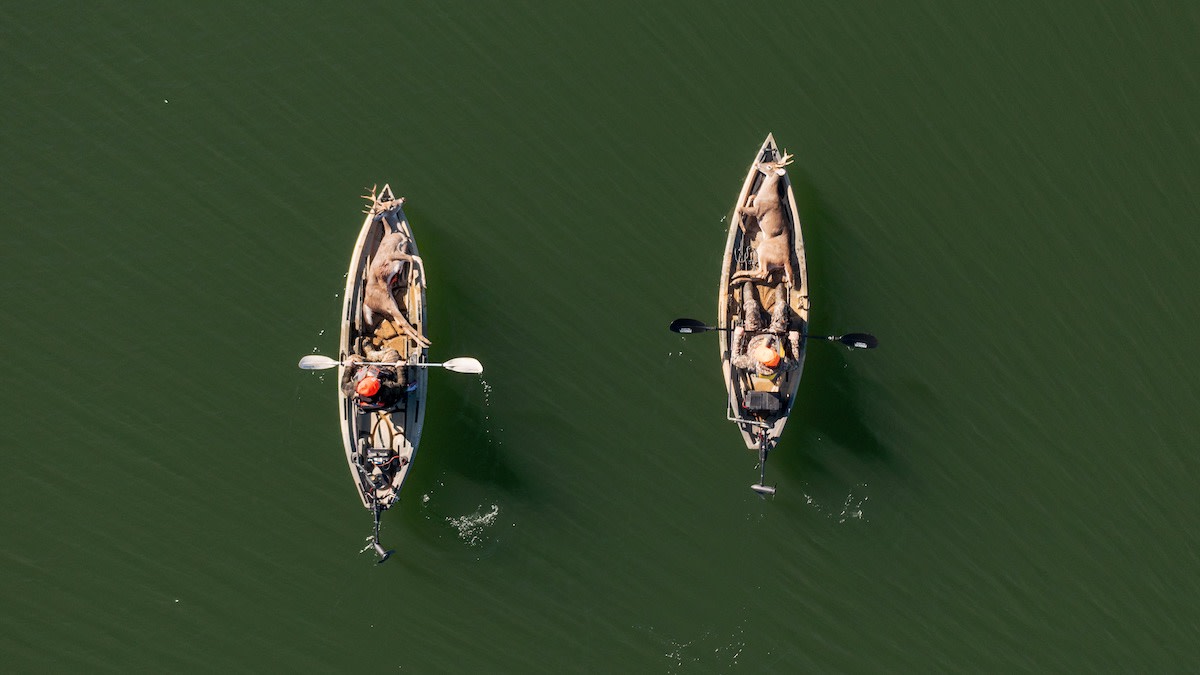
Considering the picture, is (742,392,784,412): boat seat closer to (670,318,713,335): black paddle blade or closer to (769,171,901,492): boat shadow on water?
(769,171,901,492): boat shadow on water

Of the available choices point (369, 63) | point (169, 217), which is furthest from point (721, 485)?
point (169, 217)

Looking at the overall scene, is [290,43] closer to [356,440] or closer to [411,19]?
[411,19]

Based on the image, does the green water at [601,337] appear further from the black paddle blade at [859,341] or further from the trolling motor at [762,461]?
the black paddle blade at [859,341]

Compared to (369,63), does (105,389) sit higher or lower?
lower

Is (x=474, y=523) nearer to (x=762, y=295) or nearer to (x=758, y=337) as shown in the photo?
(x=758, y=337)

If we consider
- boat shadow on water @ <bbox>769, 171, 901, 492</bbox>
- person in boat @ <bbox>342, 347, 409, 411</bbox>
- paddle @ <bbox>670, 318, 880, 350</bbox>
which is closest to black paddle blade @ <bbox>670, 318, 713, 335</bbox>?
paddle @ <bbox>670, 318, 880, 350</bbox>

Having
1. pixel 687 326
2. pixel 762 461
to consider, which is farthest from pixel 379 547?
pixel 762 461
